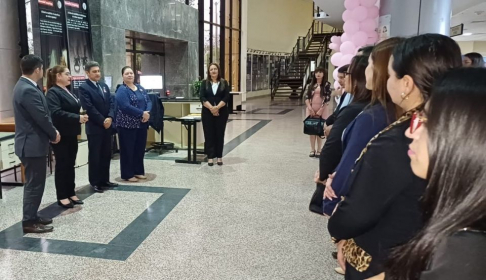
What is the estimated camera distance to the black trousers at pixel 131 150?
4.69 m

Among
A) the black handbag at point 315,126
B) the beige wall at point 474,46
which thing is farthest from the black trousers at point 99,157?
the beige wall at point 474,46

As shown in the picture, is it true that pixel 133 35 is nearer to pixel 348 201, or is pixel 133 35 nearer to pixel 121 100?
pixel 121 100

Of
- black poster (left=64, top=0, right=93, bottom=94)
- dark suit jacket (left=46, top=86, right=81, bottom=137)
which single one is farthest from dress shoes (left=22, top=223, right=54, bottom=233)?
black poster (left=64, top=0, right=93, bottom=94)

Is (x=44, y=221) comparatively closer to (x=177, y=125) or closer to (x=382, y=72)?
(x=382, y=72)

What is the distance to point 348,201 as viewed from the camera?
116 cm

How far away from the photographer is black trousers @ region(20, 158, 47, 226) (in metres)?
3.20

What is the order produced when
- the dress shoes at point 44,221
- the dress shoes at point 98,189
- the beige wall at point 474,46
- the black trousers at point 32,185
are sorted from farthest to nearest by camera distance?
the beige wall at point 474,46 → the dress shoes at point 98,189 → the dress shoes at point 44,221 → the black trousers at point 32,185

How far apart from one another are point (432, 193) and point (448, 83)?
9.2 inches

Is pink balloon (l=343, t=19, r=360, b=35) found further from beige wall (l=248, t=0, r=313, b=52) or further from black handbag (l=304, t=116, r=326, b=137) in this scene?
beige wall (l=248, t=0, r=313, b=52)

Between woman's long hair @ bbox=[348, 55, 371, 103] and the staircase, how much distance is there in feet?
53.6

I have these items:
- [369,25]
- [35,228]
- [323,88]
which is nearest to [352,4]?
[369,25]

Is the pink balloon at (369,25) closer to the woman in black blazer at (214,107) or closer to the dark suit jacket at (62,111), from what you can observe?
the woman in black blazer at (214,107)

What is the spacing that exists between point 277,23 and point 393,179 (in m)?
19.9

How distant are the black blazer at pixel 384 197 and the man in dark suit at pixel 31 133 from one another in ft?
9.19
